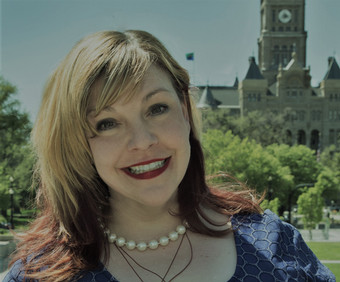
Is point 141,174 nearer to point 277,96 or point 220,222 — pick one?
point 220,222

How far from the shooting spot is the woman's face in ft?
5.12

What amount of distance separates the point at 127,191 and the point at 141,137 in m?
0.21

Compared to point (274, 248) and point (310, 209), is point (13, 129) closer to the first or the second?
point (310, 209)

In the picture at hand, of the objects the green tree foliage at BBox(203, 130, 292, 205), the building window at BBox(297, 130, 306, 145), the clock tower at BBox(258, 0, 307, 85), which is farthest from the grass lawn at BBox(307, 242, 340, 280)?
the clock tower at BBox(258, 0, 307, 85)

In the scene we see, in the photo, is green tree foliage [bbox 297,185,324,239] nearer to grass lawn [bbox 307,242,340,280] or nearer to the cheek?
grass lawn [bbox 307,242,340,280]

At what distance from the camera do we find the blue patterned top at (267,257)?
158 cm

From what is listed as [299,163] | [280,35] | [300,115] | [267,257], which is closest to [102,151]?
[267,257]

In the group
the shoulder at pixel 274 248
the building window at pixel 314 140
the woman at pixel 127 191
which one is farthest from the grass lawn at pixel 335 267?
the building window at pixel 314 140

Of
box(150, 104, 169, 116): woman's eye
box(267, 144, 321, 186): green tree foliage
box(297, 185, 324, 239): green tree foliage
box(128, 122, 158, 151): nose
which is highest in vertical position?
box(150, 104, 169, 116): woman's eye

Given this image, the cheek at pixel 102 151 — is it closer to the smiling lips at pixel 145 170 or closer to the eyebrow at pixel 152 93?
the smiling lips at pixel 145 170

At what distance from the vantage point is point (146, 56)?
1592 mm

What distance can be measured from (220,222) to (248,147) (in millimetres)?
26285

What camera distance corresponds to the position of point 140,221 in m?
1.73

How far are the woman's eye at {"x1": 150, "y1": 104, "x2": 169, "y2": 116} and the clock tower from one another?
71.5 metres
